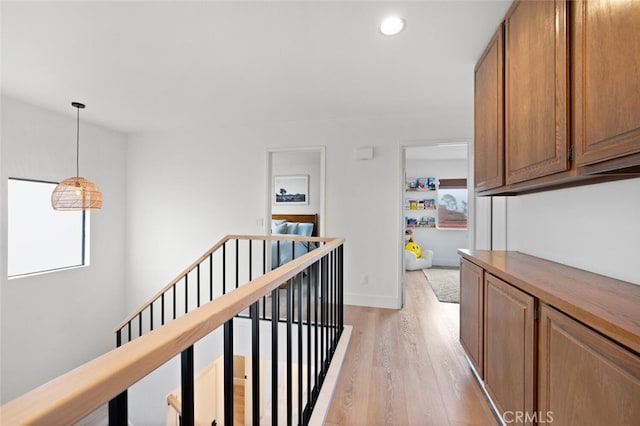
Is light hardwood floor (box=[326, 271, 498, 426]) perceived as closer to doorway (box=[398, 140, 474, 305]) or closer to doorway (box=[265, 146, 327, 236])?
doorway (box=[265, 146, 327, 236])

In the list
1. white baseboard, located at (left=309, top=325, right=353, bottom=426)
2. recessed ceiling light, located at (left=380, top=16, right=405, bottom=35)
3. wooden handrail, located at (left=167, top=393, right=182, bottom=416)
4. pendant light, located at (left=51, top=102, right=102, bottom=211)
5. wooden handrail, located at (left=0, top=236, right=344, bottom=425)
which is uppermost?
recessed ceiling light, located at (left=380, top=16, right=405, bottom=35)

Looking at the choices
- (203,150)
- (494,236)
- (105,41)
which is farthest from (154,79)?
(494,236)

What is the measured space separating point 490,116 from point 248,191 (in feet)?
9.70

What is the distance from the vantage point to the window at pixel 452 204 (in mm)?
6113

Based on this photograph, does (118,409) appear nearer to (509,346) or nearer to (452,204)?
(509,346)

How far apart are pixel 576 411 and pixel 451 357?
1.39 metres

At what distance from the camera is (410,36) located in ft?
6.50

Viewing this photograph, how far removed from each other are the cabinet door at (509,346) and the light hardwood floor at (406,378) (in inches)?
10.3

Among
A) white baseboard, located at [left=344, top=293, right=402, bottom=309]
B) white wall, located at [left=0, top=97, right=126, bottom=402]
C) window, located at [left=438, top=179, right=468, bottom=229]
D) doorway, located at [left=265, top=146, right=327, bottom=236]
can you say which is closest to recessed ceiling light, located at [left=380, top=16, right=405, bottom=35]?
white baseboard, located at [left=344, top=293, right=402, bottom=309]

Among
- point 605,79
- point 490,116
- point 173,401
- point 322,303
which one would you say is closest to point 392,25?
point 490,116

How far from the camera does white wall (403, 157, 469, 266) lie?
6.12 metres

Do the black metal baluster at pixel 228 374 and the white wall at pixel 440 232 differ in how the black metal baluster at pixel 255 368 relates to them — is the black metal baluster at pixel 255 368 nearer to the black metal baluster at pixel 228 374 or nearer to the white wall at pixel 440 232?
the black metal baluster at pixel 228 374

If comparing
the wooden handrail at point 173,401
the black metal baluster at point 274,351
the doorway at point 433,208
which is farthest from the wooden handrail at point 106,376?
the doorway at point 433,208

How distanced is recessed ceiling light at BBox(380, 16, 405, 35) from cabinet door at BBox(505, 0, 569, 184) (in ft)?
2.06
